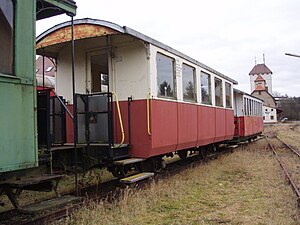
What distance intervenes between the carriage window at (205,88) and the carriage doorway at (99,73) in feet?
10.3

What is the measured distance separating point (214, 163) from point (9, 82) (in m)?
8.10

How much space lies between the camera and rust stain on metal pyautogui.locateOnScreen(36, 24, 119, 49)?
607 centimetres

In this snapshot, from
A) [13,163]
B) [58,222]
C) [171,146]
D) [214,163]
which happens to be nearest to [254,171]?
[214,163]

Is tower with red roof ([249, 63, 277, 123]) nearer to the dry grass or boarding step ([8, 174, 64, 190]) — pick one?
the dry grass

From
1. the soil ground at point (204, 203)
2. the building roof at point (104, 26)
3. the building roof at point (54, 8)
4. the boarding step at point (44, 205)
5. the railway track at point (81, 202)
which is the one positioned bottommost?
the soil ground at point (204, 203)

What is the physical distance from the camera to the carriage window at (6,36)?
3.53 m

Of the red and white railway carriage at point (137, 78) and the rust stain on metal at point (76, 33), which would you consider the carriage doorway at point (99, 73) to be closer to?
the red and white railway carriage at point (137, 78)

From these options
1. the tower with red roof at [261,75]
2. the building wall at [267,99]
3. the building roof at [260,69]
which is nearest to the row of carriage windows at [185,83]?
the building wall at [267,99]

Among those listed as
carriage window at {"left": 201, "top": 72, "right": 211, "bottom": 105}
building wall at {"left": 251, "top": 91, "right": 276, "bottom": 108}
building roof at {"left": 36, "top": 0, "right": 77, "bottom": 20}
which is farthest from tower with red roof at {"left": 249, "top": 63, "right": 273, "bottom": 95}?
building roof at {"left": 36, "top": 0, "right": 77, "bottom": 20}

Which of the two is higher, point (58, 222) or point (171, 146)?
point (171, 146)

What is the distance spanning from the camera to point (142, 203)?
5664 mm

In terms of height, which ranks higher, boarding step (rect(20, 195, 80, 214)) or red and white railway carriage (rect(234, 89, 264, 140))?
red and white railway carriage (rect(234, 89, 264, 140))

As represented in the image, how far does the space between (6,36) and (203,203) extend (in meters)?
4.24

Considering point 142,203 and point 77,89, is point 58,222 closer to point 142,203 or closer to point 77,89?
point 142,203
